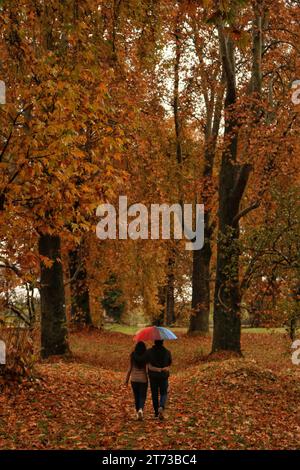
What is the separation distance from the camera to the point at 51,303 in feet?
65.9

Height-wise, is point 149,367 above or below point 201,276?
below

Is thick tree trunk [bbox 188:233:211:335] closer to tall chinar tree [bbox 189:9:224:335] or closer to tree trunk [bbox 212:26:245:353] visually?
tall chinar tree [bbox 189:9:224:335]

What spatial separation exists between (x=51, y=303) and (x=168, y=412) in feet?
25.9

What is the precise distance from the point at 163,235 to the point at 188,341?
5637 millimetres

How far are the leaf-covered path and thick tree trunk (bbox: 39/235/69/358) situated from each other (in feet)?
7.08

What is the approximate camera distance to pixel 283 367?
22094mm

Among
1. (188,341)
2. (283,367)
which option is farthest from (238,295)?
(188,341)

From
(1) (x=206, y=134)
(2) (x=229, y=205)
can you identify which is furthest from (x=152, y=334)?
(1) (x=206, y=134)

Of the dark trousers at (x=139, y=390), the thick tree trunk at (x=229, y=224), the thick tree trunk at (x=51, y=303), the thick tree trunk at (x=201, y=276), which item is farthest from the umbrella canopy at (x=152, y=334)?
the thick tree trunk at (x=201, y=276)

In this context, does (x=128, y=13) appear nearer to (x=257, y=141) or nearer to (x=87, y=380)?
(x=257, y=141)

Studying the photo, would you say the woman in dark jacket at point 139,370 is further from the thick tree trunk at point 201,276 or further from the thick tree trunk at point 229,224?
the thick tree trunk at point 201,276

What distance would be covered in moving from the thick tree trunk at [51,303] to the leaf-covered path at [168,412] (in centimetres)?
216

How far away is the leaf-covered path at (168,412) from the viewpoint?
10383mm

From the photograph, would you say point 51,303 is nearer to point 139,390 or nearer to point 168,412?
point 168,412
